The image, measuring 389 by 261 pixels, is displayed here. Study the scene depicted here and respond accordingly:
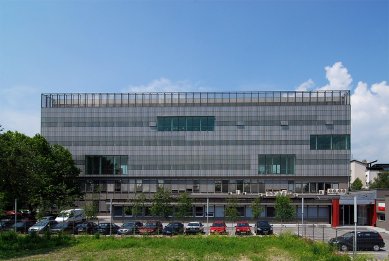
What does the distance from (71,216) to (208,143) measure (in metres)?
25.8

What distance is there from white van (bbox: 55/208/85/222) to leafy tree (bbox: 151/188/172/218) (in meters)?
10.1

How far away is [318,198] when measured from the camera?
7219 centimetres

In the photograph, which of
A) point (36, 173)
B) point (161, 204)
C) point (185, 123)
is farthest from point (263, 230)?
point (185, 123)

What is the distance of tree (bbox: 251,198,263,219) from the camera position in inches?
2692

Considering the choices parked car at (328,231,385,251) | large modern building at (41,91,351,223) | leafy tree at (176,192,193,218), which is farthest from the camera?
large modern building at (41,91,351,223)

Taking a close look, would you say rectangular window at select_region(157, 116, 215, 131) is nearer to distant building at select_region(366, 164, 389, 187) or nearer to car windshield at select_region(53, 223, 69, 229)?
car windshield at select_region(53, 223, 69, 229)

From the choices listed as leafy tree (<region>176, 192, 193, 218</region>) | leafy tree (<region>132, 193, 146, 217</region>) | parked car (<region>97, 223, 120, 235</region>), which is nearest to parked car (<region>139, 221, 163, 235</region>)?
parked car (<region>97, 223, 120, 235</region>)

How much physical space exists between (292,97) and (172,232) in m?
38.6

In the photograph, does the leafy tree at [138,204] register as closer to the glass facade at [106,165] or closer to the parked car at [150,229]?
the glass facade at [106,165]

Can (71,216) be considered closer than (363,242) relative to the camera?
No

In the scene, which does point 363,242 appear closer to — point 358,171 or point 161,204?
point 161,204

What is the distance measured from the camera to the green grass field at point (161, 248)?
32.5 metres

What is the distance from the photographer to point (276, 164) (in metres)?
78.7

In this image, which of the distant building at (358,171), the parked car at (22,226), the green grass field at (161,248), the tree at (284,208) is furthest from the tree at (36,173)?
the distant building at (358,171)
